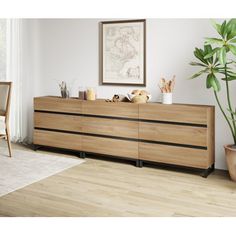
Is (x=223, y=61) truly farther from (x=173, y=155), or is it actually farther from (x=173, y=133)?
(x=173, y=155)

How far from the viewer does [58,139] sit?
4594 millimetres

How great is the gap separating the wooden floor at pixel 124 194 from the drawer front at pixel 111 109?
2.17 feet

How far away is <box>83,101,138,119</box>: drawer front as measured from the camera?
402cm

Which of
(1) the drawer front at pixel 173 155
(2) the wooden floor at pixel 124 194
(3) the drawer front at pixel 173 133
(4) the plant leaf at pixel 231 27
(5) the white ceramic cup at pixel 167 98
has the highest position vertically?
(4) the plant leaf at pixel 231 27

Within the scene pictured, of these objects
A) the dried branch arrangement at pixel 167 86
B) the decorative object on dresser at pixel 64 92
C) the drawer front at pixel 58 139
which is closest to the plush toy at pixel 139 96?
the dried branch arrangement at pixel 167 86

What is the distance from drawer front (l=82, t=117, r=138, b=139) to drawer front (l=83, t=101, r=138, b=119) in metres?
0.08

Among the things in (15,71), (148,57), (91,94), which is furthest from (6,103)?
(148,57)

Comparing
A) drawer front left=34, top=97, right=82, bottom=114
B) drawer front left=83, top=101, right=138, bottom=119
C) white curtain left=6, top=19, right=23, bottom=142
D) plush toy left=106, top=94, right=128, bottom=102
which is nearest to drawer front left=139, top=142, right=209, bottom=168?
drawer front left=83, top=101, right=138, bottom=119

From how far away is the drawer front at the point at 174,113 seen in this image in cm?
360

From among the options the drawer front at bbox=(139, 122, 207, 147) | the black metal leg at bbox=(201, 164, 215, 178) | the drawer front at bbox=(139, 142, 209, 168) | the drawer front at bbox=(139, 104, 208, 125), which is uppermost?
the drawer front at bbox=(139, 104, 208, 125)

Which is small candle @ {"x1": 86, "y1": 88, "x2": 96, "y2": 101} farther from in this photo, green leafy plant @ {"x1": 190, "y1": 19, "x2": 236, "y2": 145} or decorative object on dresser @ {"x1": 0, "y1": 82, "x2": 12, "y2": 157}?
green leafy plant @ {"x1": 190, "y1": 19, "x2": 236, "y2": 145}

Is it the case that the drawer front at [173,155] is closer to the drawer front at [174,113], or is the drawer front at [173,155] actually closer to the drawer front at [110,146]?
the drawer front at [110,146]
